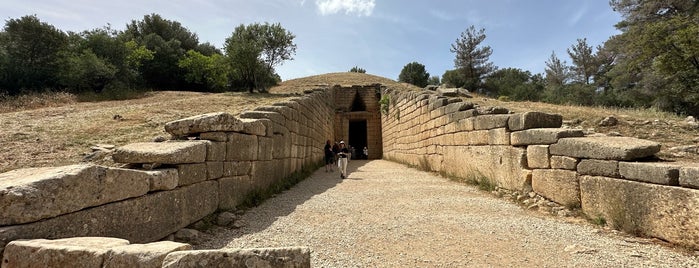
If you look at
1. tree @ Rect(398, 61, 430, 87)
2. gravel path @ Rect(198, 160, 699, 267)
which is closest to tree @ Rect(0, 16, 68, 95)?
gravel path @ Rect(198, 160, 699, 267)

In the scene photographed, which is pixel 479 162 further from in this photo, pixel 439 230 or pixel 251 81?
pixel 251 81

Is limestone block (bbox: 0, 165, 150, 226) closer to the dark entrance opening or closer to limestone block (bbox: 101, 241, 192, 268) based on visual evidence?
limestone block (bbox: 101, 241, 192, 268)

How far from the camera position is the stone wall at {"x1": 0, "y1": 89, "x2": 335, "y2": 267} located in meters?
2.67

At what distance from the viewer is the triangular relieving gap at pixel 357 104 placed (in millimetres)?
23392

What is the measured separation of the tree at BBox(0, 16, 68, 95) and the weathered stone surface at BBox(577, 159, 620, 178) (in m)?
25.8

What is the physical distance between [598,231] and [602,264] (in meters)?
1.21

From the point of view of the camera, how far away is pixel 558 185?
5398 millimetres

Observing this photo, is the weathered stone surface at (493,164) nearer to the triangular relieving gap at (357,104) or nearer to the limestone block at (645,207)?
the limestone block at (645,207)

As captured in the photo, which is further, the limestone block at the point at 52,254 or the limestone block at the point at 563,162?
the limestone block at the point at 563,162

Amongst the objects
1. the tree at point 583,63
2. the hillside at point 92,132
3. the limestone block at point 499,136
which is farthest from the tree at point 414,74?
the limestone block at point 499,136

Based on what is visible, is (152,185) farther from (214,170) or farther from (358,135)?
(358,135)

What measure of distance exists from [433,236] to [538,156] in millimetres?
2907

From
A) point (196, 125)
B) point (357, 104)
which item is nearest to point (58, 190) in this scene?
point (196, 125)

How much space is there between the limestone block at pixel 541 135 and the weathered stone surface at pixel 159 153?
18.0 feet
